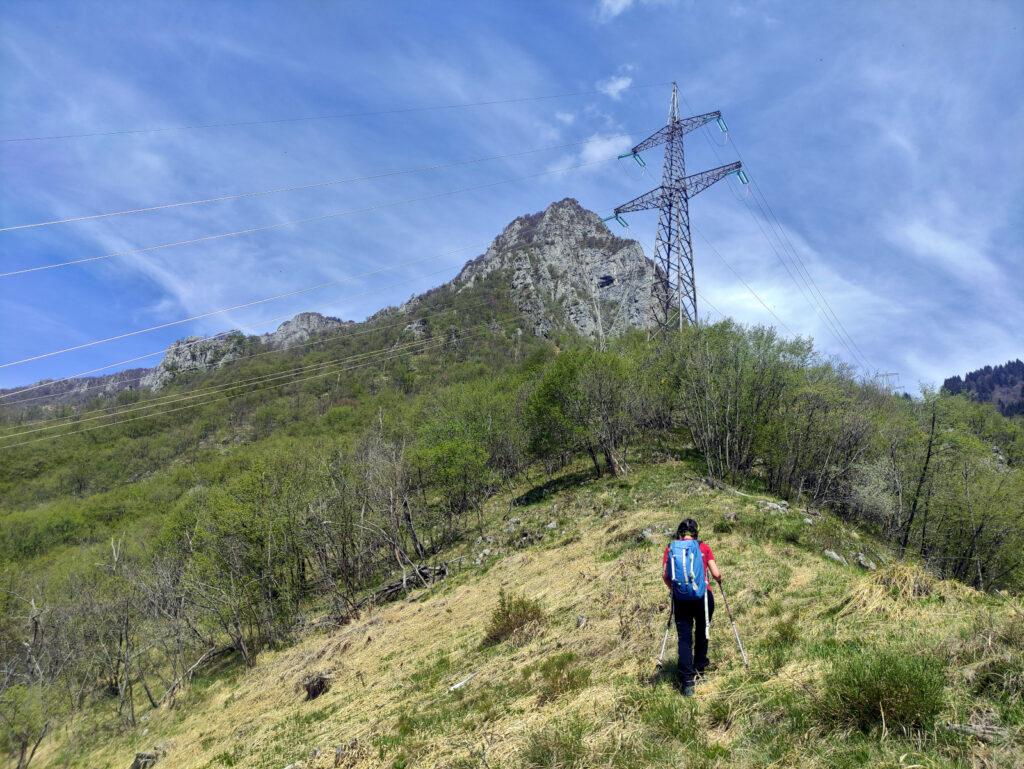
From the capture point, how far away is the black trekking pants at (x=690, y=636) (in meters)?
6.09

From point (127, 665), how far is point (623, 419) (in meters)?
29.1

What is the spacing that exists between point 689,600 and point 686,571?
1.21 ft

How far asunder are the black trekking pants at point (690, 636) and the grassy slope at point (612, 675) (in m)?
0.24

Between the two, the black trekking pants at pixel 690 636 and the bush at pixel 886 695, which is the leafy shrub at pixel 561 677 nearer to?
the black trekking pants at pixel 690 636

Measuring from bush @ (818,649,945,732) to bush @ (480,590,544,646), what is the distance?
7.48m

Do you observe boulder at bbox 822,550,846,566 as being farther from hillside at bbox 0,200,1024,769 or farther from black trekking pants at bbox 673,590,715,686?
black trekking pants at bbox 673,590,715,686

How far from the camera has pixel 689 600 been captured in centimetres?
621

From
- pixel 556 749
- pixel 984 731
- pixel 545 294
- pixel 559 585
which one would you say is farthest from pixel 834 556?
pixel 545 294

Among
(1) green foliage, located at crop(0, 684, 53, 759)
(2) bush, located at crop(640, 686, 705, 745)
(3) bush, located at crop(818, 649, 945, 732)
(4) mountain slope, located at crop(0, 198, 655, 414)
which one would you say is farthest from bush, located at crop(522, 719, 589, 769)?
(4) mountain slope, located at crop(0, 198, 655, 414)

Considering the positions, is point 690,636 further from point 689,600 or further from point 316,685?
point 316,685

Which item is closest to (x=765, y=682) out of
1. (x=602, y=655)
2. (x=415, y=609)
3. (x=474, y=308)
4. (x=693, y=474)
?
(x=602, y=655)

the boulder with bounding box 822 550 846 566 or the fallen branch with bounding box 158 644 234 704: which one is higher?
the boulder with bounding box 822 550 846 566

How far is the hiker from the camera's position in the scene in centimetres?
611

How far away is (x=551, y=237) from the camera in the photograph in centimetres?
19550
